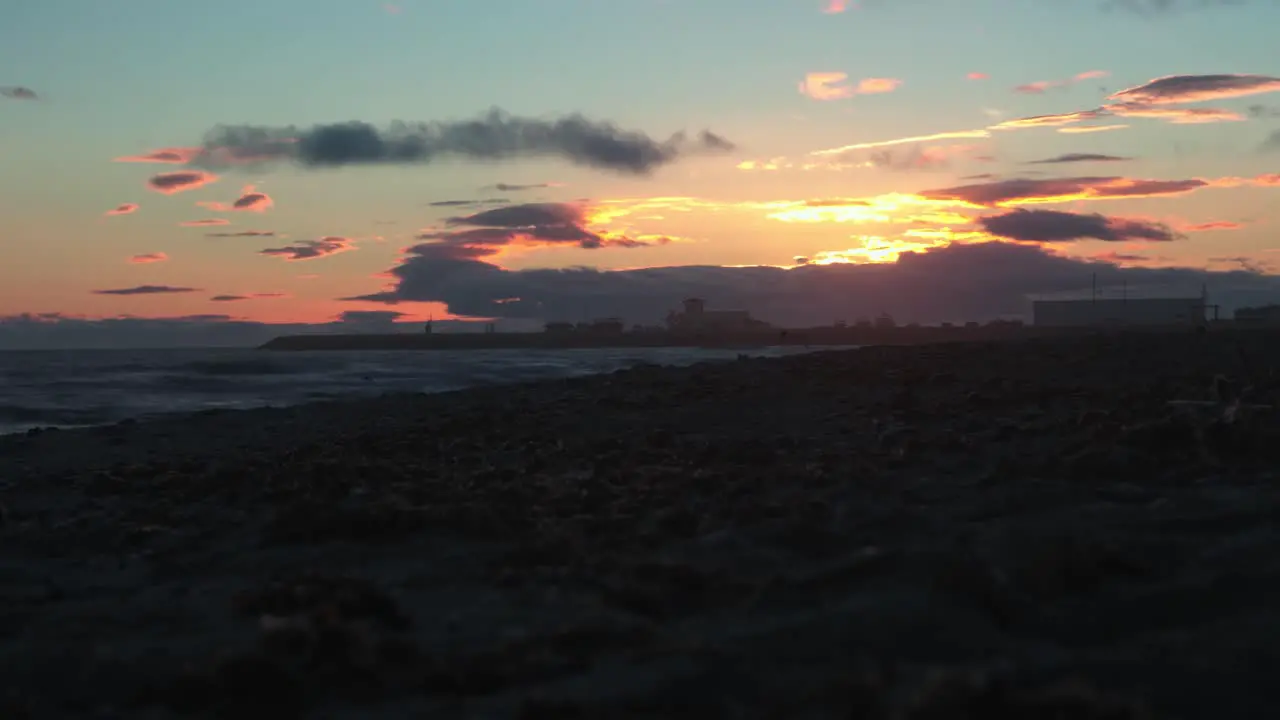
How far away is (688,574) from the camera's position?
249 inches

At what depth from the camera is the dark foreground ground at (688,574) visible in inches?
171

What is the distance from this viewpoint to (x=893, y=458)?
10.6 metres

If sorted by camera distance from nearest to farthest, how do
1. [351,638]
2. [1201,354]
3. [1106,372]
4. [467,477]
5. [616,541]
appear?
[351,638], [616,541], [467,477], [1106,372], [1201,354]

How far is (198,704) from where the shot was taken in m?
4.62

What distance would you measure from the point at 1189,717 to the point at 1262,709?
30cm

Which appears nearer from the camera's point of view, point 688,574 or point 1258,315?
point 688,574

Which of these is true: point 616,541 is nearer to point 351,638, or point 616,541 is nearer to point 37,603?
point 351,638

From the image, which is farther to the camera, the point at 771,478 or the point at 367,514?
the point at 771,478

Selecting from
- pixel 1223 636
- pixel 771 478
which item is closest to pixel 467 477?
pixel 771 478

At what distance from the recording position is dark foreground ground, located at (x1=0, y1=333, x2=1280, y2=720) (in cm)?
436

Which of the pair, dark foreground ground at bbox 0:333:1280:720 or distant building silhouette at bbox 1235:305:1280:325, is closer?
dark foreground ground at bbox 0:333:1280:720

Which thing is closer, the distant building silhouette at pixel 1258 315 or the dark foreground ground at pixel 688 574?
the dark foreground ground at pixel 688 574

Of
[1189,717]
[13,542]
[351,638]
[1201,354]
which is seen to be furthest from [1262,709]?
[1201,354]

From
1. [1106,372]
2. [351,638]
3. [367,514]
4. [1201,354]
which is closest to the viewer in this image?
[351,638]
